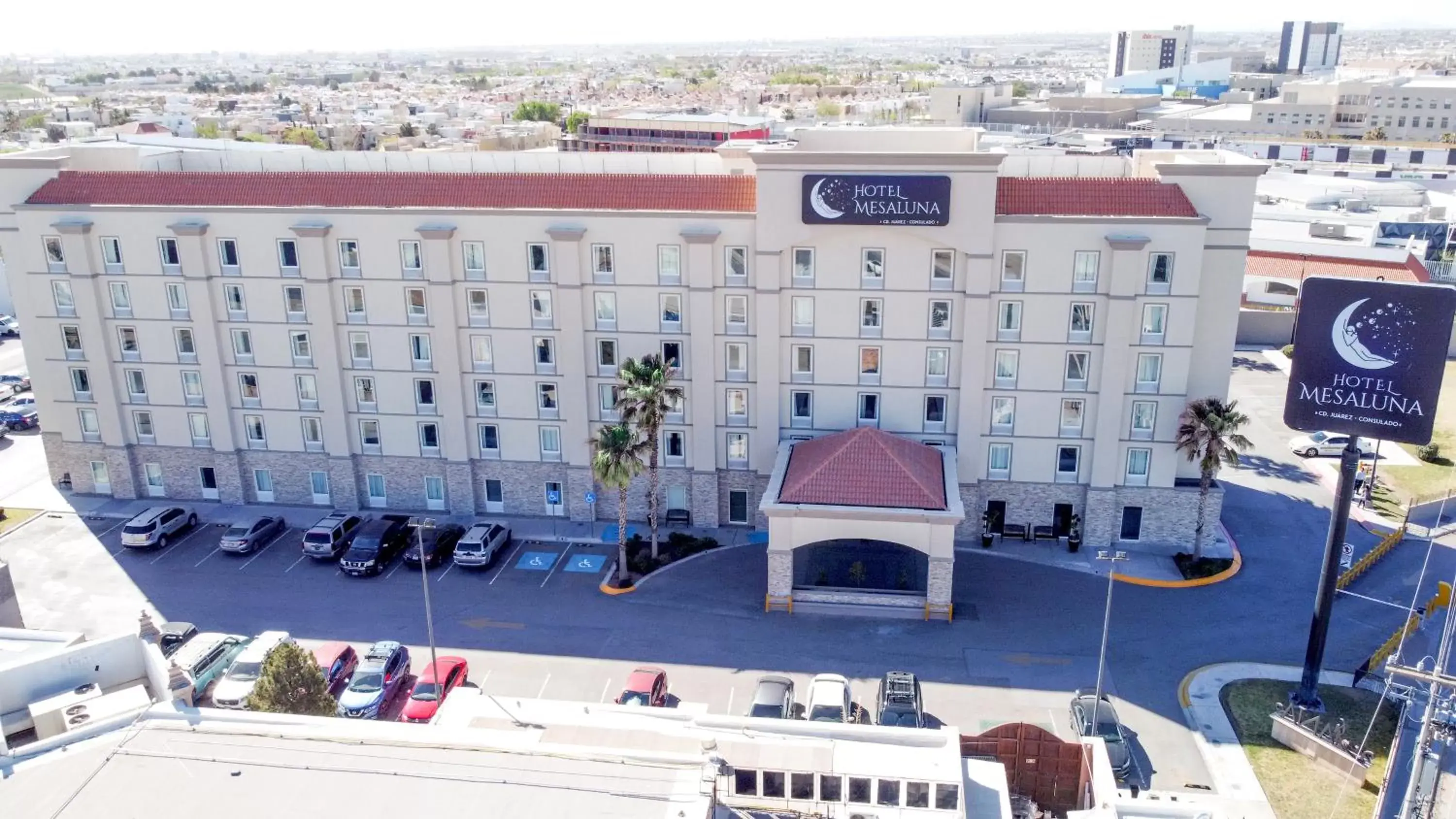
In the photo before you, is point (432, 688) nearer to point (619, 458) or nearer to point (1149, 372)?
point (619, 458)

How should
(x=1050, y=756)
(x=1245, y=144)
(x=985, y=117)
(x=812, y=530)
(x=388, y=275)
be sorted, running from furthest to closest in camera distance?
(x=985, y=117) → (x=1245, y=144) → (x=388, y=275) → (x=812, y=530) → (x=1050, y=756)

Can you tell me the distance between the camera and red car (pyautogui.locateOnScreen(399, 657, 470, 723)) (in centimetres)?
3675

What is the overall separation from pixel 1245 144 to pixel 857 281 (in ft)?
442

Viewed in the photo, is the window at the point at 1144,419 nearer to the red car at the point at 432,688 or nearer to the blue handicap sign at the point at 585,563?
the blue handicap sign at the point at 585,563

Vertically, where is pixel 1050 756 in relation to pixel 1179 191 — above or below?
below

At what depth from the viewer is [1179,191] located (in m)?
45.3

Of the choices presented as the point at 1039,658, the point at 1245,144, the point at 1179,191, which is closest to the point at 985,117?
the point at 1245,144

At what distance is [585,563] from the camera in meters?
48.9

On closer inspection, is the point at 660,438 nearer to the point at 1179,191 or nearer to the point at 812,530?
the point at 812,530

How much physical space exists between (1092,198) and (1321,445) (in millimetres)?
26503

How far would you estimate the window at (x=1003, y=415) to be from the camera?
4844 centimetres

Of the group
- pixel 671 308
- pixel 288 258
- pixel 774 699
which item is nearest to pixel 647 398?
pixel 671 308

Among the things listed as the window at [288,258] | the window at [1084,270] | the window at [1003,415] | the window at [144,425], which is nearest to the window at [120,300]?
the window at [144,425]

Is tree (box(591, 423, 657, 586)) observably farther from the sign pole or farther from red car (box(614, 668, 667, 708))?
the sign pole
